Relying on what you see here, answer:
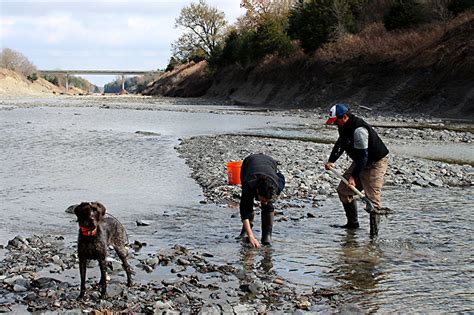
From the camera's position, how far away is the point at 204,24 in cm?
10919

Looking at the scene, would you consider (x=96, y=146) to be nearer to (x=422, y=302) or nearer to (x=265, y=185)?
(x=265, y=185)

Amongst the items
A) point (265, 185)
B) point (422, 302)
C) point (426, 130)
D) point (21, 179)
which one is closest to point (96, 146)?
point (21, 179)

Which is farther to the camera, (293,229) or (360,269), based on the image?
(293,229)

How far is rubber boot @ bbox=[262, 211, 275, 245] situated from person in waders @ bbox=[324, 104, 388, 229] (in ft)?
4.40

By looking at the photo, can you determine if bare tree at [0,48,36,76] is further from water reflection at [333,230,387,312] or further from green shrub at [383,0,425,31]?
water reflection at [333,230,387,312]

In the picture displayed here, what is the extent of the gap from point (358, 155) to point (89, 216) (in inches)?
184

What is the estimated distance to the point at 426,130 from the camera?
91.9 ft

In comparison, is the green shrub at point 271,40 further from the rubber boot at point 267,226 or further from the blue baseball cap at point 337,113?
the rubber boot at point 267,226

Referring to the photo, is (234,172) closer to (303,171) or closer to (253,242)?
(303,171)

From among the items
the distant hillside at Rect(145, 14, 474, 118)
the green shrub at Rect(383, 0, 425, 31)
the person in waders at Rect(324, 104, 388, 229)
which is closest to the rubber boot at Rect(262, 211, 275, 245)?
the person in waders at Rect(324, 104, 388, 229)

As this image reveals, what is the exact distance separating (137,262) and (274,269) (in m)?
1.86

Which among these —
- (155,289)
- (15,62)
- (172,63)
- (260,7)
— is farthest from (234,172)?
(15,62)

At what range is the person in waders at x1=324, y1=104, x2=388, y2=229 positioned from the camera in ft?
31.5

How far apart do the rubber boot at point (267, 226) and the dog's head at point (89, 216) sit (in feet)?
10.2
